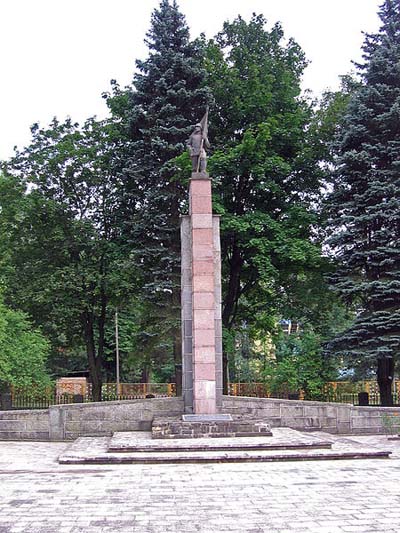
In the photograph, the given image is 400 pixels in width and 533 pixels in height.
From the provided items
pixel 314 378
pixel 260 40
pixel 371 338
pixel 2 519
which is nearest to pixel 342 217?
pixel 371 338

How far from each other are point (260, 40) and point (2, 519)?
21.1 metres

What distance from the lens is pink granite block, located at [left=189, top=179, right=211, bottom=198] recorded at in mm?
14703

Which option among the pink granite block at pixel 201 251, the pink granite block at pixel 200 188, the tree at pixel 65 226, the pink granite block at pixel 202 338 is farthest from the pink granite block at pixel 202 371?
the tree at pixel 65 226

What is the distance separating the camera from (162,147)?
20.8 metres

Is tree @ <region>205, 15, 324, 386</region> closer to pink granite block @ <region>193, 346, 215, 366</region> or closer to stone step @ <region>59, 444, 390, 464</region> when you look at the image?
pink granite block @ <region>193, 346, 215, 366</region>

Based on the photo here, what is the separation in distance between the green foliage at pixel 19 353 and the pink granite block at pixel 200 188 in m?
7.80

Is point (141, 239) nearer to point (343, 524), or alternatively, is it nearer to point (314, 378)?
point (314, 378)

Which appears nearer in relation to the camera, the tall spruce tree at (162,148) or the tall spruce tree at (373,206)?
the tall spruce tree at (373,206)

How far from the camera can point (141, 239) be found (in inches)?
848

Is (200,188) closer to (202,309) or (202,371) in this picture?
(202,309)

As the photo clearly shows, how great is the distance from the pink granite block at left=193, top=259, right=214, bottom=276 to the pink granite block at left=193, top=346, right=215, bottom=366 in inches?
68.1

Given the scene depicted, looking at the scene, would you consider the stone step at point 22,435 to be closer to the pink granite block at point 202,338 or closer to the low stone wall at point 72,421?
the low stone wall at point 72,421

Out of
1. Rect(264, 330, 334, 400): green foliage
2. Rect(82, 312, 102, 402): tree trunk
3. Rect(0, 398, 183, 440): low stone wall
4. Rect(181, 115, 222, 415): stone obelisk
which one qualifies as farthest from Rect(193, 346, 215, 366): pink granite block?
Rect(82, 312, 102, 402): tree trunk

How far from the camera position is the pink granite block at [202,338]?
14180 millimetres
